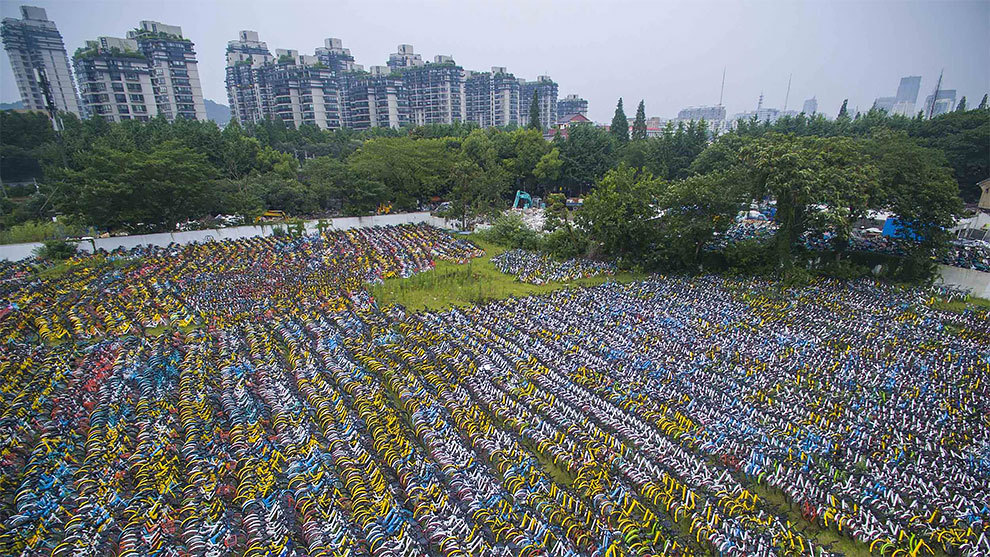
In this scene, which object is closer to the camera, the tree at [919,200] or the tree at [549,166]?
the tree at [919,200]

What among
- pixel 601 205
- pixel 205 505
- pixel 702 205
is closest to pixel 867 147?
pixel 702 205

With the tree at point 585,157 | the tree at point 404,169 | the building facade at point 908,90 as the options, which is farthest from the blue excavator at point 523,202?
the building facade at point 908,90

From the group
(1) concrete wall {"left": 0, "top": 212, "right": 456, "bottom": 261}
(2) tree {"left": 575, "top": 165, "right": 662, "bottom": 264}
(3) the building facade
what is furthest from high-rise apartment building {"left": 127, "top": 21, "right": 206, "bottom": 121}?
(3) the building facade

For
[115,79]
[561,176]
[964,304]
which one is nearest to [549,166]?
[561,176]

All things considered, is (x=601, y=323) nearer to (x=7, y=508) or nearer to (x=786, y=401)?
(x=786, y=401)

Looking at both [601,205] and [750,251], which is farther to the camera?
[601,205]

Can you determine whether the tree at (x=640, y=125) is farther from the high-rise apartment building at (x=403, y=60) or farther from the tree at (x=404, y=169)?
the high-rise apartment building at (x=403, y=60)
